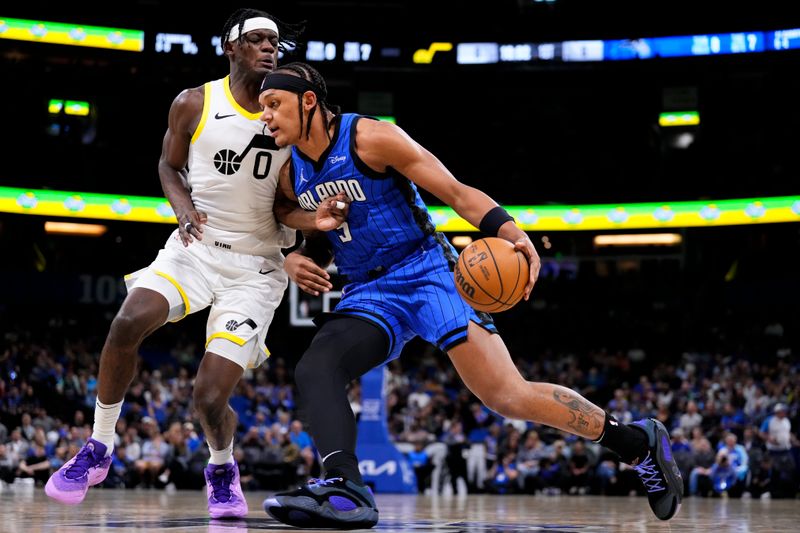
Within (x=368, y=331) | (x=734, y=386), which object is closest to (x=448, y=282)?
(x=368, y=331)

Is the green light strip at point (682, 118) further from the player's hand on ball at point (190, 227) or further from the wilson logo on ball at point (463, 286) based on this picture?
the wilson logo on ball at point (463, 286)

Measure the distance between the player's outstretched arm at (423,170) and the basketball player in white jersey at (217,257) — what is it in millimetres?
855

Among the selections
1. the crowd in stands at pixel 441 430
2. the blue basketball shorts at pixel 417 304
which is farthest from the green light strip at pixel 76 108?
the blue basketball shorts at pixel 417 304

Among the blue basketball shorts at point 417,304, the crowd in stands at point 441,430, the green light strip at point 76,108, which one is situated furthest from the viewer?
the green light strip at point 76,108

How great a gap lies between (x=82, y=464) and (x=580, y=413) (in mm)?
2363

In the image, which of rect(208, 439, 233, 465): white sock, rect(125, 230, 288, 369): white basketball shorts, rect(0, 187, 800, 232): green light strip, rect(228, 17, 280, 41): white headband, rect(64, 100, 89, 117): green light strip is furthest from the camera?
rect(64, 100, 89, 117): green light strip

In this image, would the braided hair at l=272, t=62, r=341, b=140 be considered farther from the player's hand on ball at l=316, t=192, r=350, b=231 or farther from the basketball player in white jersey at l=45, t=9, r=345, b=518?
the basketball player in white jersey at l=45, t=9, r=345, b=518

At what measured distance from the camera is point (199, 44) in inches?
720

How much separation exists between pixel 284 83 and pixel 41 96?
1680cm

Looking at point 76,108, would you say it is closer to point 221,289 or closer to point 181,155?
point 181,155

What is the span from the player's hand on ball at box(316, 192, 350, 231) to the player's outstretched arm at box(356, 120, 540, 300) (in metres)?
0.20

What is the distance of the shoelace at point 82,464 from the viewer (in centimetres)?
461

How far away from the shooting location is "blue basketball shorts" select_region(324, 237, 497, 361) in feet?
13.2

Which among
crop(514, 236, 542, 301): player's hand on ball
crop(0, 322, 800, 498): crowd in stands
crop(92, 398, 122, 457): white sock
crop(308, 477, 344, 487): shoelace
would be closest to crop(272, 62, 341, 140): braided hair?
crop(514, 236, 542, 301): player's hand on ball
